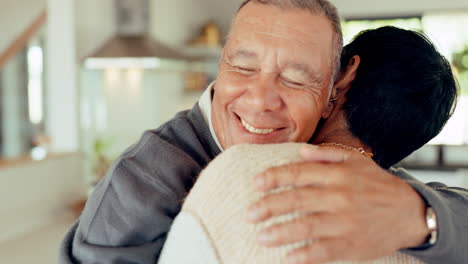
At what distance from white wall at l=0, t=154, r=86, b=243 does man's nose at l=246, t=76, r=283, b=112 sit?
3.17 m

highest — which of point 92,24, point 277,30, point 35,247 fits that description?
point 277,30

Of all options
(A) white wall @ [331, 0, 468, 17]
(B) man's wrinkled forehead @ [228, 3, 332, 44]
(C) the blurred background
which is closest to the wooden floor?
(C) the blurred background

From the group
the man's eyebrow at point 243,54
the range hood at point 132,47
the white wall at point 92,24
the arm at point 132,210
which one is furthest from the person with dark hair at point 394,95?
the white wall at point 92,24

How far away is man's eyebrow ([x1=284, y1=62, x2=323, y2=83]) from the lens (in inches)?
33.1

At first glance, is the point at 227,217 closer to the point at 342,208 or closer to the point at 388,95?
the point at 342,208

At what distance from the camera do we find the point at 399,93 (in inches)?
36.0

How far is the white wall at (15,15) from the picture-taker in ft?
18.5

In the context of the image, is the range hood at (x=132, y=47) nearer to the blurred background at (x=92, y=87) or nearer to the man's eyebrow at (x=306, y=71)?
the blurred background at (x=92, y=87)

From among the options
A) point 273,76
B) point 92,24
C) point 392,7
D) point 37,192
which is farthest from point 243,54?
point 392,7

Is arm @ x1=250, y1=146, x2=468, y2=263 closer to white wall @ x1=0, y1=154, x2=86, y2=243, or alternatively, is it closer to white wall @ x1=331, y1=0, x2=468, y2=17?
white wall @ x1=0, y1=154, x2=86, y2=243

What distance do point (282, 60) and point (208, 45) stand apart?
200 inches

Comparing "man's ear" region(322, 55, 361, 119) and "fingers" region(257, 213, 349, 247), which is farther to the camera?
"man's ear" region(322, 55, 361, 119)

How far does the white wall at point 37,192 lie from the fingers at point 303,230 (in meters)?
3.45

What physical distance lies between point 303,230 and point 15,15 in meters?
5.81
